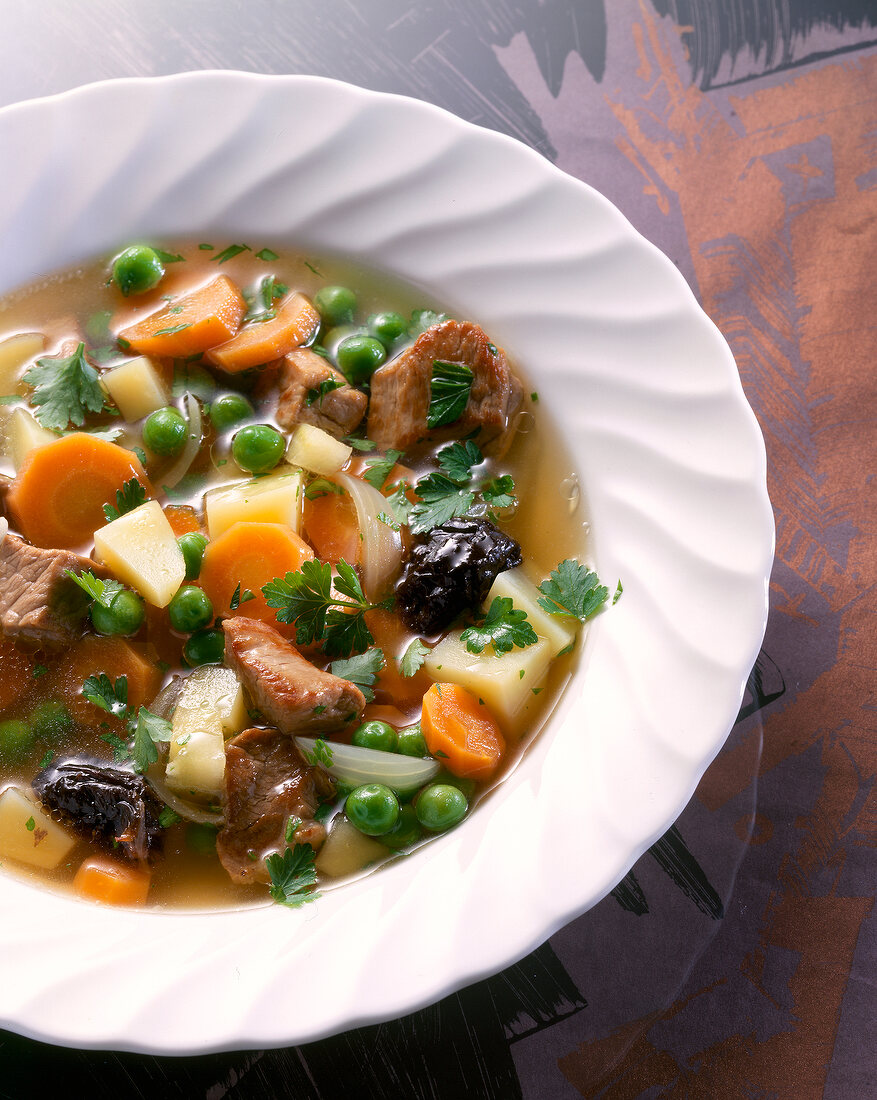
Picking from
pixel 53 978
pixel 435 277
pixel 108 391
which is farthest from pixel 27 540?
pixel 435 277

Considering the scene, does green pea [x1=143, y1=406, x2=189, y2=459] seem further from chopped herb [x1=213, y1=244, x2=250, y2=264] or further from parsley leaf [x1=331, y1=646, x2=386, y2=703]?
parsley leaf [x1=331, y1=646, x2=386, y2=703]

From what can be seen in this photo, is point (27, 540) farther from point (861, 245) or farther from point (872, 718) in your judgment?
point (861, 245)

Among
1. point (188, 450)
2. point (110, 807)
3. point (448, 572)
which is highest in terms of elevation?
point (188, 450)

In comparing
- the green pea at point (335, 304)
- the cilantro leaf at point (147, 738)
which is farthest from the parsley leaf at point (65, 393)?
the cilantro leaf at point (147, 738)

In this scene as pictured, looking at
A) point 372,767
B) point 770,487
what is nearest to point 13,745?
point 372,767

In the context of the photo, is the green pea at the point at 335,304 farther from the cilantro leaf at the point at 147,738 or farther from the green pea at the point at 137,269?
the cilantro leaf at the point at 147,738

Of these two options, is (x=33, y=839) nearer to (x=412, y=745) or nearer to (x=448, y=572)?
(x=412, y=745)
